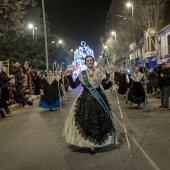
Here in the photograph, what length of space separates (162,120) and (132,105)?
3729 mm

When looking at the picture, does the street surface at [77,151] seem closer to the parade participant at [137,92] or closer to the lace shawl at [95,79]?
the lace shawl at [95,79]

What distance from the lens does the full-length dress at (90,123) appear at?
22.0ft

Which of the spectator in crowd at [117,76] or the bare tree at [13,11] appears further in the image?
the spectator in crowd at [117,76]

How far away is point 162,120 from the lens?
10.8m

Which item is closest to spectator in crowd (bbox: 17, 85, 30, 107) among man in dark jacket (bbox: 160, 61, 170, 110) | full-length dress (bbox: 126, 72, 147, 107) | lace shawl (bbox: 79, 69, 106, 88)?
full-length dress (bbox: 126, 72, 147, 107)

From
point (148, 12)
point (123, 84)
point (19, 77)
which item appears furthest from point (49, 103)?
point (148, 12)

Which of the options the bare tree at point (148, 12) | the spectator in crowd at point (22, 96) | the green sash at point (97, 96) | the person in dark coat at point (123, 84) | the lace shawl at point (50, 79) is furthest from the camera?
the bare tree at point (148, 12)

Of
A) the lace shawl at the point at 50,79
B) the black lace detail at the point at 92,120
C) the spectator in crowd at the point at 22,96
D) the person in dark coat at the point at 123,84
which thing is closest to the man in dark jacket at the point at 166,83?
the lace shawl at the point at 50,79

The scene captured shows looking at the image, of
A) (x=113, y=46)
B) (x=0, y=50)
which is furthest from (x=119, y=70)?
(x=113, y=46)

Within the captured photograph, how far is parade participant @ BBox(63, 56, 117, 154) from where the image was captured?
6.71m

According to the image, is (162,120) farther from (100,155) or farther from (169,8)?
(169,8)

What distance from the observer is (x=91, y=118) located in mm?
6789

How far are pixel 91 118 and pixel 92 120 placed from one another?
0.05m

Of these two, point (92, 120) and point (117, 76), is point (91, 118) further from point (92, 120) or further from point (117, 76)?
point (117, 76)
